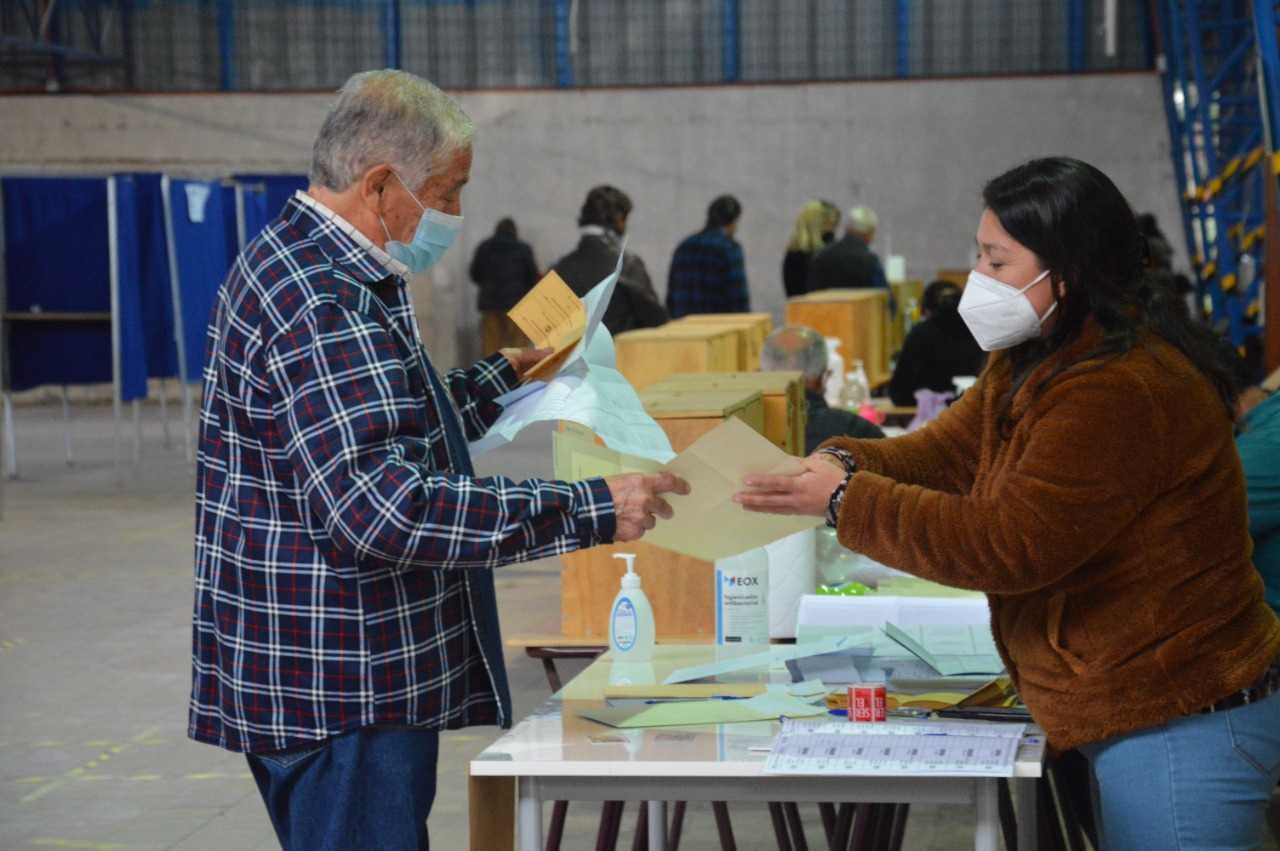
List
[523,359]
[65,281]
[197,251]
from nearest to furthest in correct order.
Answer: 1. [523,359]
2. [65,281]
3. [197,251]

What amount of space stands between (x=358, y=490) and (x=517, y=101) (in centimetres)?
1465

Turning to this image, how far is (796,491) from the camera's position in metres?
2.16

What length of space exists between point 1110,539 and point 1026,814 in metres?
0.42

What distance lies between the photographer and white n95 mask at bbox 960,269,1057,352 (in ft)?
6.84

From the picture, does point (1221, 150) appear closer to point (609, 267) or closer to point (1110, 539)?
point (609, 267)

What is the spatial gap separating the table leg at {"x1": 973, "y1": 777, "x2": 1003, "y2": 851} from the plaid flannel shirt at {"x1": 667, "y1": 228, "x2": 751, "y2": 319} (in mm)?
6679

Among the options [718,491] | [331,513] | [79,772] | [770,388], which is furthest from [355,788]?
[79,772]

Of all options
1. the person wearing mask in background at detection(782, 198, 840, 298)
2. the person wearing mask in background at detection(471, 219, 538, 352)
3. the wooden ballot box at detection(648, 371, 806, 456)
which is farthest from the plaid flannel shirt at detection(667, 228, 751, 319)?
the person wearing mask in background at detection(471, 219, 538, 352)

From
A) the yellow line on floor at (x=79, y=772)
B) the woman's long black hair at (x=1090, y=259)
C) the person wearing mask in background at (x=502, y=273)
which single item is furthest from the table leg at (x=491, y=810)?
the person wearing mask in background at (x=502, y=273)

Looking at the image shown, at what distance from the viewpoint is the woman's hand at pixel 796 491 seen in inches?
84.7

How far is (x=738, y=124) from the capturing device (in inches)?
629

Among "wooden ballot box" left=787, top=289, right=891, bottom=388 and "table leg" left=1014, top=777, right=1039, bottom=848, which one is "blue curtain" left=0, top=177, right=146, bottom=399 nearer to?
"wooden ballot box" left=787, top=289, right=891, bottom=388

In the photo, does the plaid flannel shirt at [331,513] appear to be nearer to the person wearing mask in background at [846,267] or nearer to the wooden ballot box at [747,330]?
the wooden ballot box at [747,330]

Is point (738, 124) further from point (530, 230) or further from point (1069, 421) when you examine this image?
point (1069, 421)
